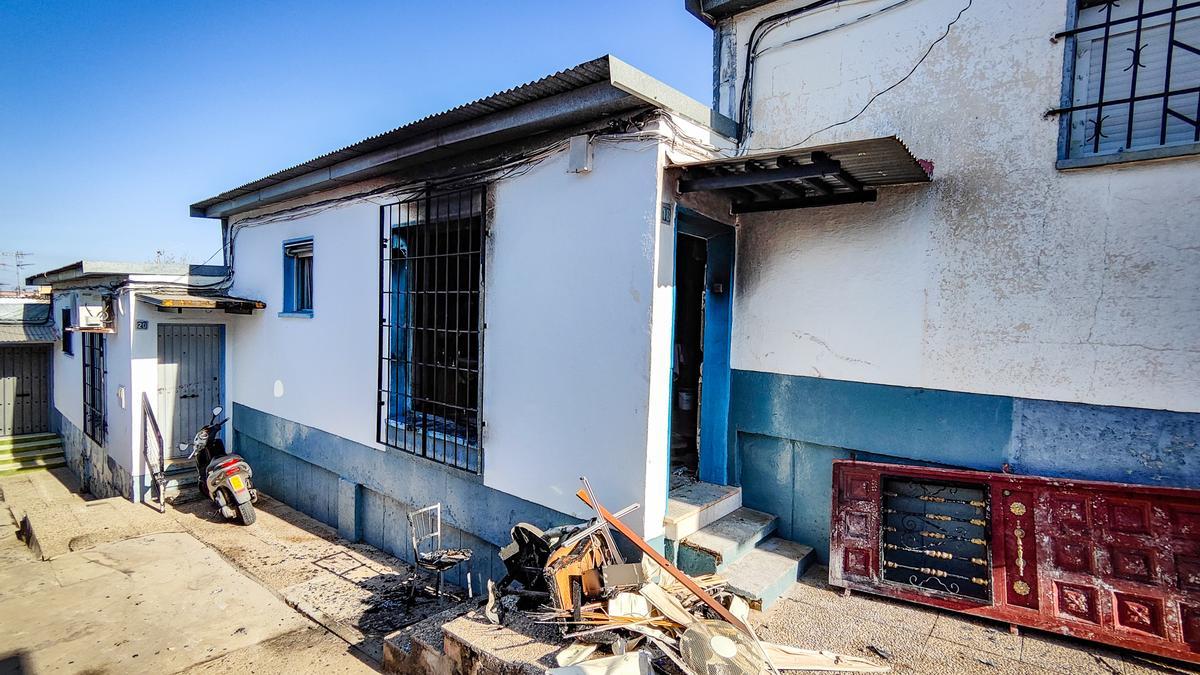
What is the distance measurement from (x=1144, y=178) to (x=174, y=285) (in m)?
11.5

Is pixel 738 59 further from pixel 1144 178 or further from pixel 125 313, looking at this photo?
pixel 125 313

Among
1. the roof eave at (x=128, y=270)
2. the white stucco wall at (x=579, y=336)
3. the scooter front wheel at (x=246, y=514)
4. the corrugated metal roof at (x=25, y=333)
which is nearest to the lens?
the white stucco wall at (x=579, y=336)

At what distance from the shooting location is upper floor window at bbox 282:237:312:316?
8367 mm

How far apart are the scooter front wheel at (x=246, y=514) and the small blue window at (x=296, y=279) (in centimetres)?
268

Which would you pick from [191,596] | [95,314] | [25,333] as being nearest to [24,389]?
[25,333]

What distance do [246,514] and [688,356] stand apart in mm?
6209

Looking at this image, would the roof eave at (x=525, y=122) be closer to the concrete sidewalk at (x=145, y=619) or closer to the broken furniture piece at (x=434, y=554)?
the broken furniture piece at (x=434, y=554)

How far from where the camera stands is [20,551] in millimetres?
7078

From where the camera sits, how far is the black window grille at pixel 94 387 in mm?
9812

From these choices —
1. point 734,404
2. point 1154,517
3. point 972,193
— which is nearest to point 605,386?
point 734,404

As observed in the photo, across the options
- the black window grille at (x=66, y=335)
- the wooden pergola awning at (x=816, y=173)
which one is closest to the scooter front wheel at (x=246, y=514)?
the wooden pergola awning at (x=816, y=173)

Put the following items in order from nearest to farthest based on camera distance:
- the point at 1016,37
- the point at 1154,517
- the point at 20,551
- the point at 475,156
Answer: the point at 1154,517
the point at 1016,37
the point at 475,156
the point at 20,551

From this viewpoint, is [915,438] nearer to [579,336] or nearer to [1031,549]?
[1031,549]

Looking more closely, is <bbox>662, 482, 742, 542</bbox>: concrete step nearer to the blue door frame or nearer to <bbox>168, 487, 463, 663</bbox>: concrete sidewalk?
the blue door frame
